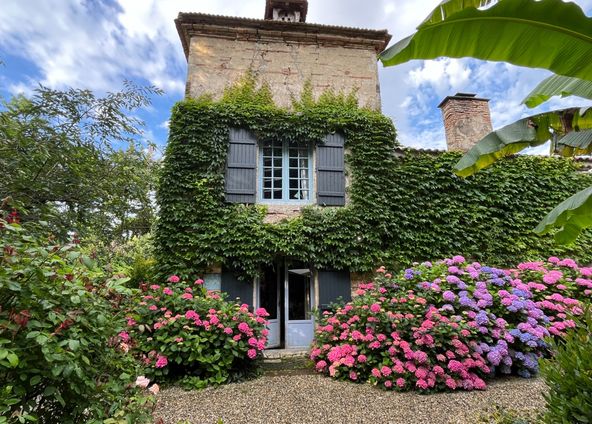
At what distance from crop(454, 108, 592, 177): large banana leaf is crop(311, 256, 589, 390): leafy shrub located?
8.40 ft

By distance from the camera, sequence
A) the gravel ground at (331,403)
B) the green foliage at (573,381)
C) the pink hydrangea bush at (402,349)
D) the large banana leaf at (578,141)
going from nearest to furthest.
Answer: the green foliage at (573,381)
the large banana leaf at (578,141)
the gravel ground at (331,403)
the pink hydrangea bush at (402,349)

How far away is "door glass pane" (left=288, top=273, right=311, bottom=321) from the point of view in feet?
23.8

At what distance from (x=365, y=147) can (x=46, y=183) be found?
6.43 metres

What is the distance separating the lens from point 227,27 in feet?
A: 26.6

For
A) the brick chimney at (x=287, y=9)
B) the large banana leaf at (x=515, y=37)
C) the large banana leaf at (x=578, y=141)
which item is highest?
the brick chimney at (x=287, y=9)

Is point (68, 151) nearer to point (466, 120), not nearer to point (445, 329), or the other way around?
point (445, 329)

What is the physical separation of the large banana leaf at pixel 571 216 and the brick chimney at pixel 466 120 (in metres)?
6.75

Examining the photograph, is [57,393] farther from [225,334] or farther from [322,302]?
[322,302]

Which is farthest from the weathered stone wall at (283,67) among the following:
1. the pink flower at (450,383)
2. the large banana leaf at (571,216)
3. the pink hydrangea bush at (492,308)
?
the pink flower at (450,383)

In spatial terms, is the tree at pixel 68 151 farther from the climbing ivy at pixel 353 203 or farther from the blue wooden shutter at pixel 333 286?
the blue wooden shutter at pixel 333 286

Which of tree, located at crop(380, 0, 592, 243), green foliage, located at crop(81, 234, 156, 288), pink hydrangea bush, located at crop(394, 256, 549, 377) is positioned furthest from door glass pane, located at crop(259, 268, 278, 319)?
tree, located at crop(380, 0, 592, 243)

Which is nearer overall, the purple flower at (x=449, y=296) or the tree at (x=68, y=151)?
the tree at (x=68, y=151)

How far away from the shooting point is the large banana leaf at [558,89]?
107 inches

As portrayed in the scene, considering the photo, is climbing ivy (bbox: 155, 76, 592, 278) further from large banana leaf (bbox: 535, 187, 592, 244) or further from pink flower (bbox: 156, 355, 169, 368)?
large banana leaf (bbox: 535, 187, 592, 244)
